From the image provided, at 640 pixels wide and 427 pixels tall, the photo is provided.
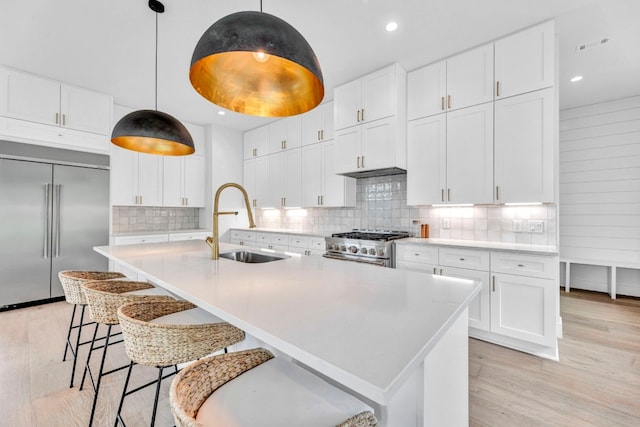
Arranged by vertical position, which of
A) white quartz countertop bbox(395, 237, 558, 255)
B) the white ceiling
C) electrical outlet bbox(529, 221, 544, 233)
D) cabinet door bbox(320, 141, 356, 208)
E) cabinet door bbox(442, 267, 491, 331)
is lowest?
cabinet door bbox(442, 267, 491, 331)

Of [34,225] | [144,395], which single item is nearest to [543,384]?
[144,395]

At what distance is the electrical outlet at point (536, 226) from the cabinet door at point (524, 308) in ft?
2.08

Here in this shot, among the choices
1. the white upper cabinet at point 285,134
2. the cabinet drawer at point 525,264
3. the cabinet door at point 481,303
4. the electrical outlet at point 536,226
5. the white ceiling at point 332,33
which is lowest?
the cabinet door at point 481,303

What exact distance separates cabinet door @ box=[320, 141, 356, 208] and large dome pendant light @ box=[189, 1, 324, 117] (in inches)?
91.3

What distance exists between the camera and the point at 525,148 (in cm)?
254

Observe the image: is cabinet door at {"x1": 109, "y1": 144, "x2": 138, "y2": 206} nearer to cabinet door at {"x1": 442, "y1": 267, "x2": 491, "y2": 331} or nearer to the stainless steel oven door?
the stainless steel oven door

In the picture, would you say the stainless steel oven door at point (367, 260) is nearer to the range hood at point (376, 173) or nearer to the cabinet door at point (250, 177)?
the range hood at point (376, 173)

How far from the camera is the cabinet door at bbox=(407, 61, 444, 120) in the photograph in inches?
118

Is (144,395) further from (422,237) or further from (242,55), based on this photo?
(422,237)

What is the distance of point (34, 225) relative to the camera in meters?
3.37

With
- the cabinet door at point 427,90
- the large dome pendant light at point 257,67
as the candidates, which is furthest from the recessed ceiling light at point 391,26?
the large dome pendant light at point 257,67

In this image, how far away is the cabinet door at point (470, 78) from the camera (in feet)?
8.91

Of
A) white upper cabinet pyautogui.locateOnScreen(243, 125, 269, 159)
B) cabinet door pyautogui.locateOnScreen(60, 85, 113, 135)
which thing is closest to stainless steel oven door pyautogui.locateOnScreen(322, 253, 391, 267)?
white upper cabinet pyautogui.locateOnScreen(243, 125, 269, 159)

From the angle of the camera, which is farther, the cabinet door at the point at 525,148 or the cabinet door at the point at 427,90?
the cabinet door at the point at 427,90
